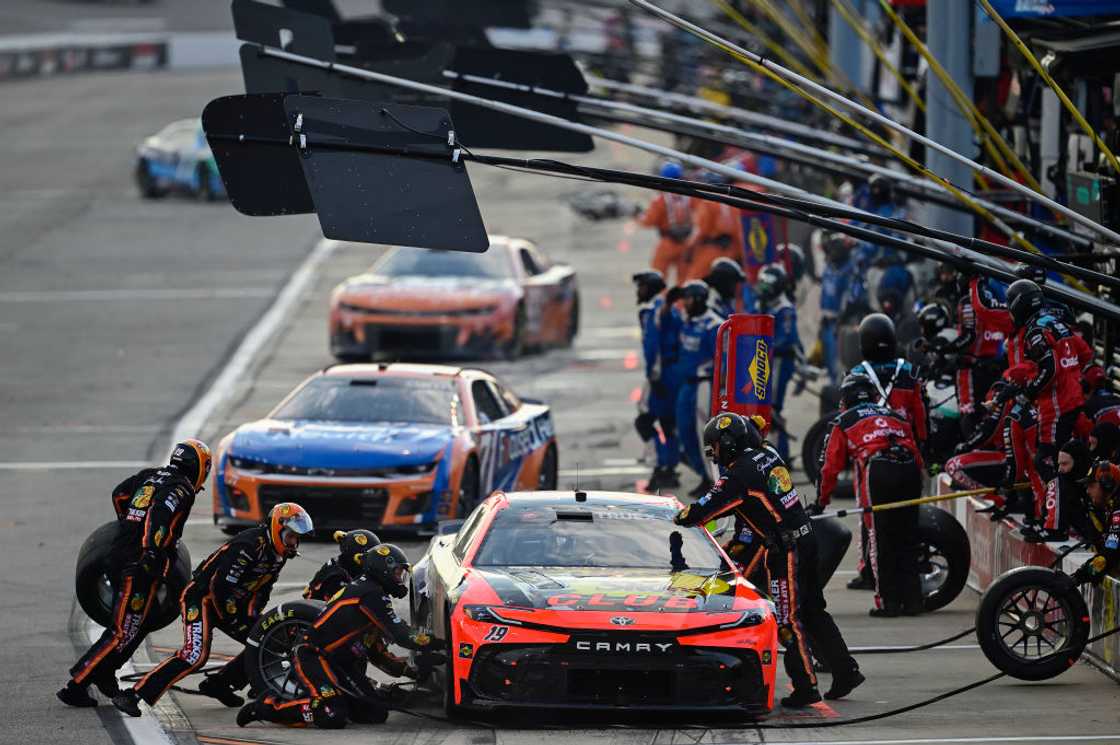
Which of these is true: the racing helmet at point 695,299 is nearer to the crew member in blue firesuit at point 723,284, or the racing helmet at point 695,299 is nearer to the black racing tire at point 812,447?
the crew member in blue firesuit at point 723,284

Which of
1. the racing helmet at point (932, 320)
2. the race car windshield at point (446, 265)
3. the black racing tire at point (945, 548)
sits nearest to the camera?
the black racing tire at point (945, 548)

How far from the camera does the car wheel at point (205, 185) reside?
42.0 metres

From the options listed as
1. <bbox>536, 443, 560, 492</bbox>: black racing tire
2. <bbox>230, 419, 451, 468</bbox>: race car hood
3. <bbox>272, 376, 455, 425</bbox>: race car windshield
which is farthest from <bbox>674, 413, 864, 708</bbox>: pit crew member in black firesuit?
<bbox>536, 443, 560, 492</bbox>: black racing tire

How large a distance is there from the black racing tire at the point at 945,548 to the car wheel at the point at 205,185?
29.8 m

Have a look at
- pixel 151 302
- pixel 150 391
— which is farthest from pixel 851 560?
pixel 151 302

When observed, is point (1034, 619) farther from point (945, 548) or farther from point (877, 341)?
point (877, 341)

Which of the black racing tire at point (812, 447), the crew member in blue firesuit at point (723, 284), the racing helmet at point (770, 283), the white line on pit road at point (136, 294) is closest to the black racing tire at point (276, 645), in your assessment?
the black racing tire at point (812, 447)

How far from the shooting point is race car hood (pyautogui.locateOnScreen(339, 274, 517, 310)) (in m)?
25.1

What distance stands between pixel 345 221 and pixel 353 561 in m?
1.76

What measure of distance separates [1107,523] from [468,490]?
19.1ft

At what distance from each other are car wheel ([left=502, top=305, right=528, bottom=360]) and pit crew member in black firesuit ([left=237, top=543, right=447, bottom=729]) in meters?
15.0

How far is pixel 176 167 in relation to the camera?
42.0 m

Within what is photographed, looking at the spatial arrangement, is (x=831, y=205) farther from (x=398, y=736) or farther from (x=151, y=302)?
(x=151, y=302)

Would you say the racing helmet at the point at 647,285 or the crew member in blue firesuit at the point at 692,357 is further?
the racing helmet at the point at 647,285
